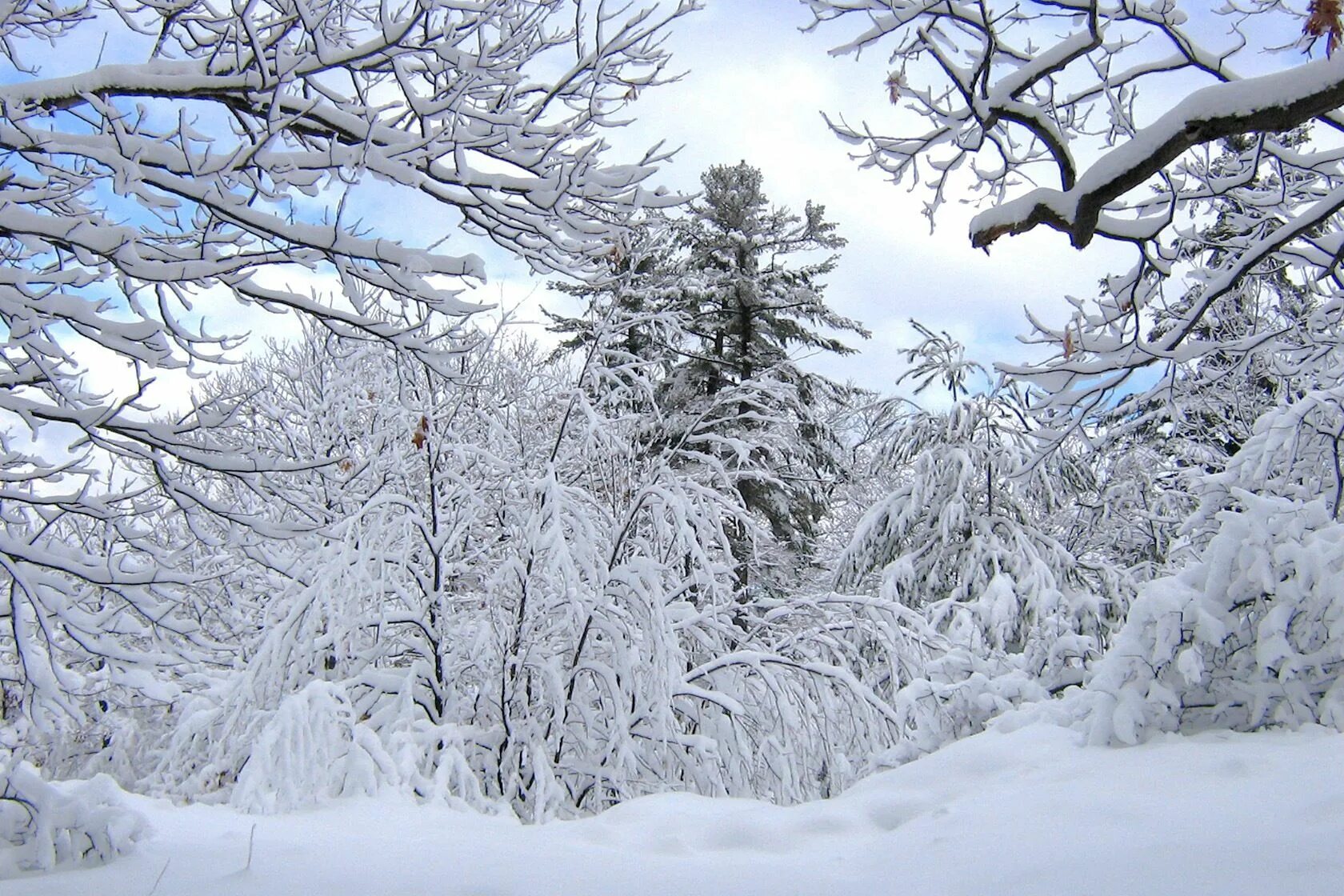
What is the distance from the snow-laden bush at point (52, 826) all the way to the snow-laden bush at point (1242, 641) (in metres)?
3.31

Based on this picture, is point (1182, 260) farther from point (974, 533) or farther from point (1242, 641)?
point (974, 533)

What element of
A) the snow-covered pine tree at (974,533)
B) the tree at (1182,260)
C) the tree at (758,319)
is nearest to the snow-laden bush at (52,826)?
the tree at (1182,260)

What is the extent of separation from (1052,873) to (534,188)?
2.70m

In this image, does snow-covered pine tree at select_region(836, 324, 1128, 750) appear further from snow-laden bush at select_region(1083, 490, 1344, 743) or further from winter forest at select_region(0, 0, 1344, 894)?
snow-laden bush at select_region(1083, 490, 1344, 743)

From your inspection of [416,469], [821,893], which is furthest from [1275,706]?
[416,469]

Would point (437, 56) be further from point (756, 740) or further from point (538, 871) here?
point (756, 740)

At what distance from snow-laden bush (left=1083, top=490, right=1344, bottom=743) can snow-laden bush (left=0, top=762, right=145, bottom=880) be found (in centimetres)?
331

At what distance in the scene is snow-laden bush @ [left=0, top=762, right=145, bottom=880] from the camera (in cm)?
238

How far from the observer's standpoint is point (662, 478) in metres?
6.43

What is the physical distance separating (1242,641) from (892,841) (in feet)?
5.93

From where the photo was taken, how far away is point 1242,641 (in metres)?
3.46

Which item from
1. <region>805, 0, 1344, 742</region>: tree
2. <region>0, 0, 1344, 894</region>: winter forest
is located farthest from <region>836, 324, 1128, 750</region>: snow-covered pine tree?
<region>805, 0, 1344, 742</region>: tree

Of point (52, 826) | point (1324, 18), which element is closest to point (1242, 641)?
point (1324, 18)

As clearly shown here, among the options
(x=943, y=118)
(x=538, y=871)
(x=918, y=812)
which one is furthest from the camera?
(x=943, y=118)
